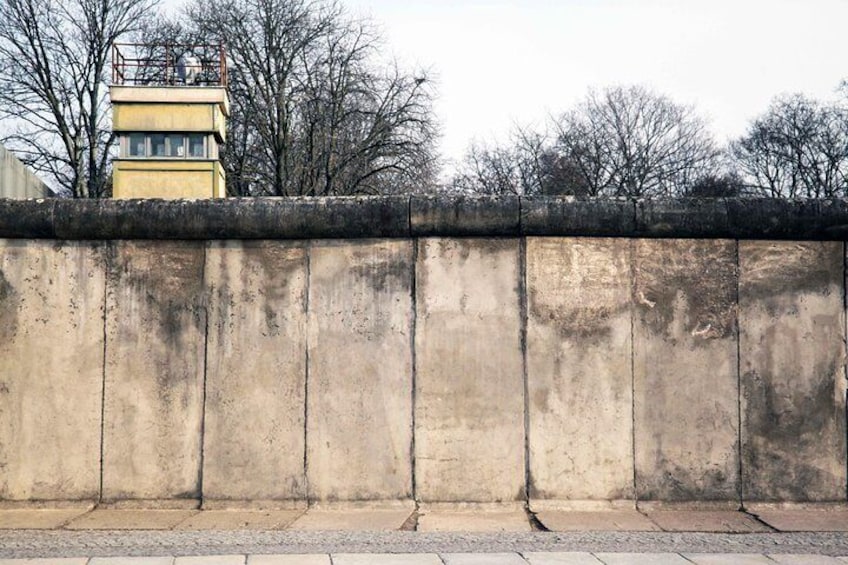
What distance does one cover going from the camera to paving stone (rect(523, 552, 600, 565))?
5578 millimetres

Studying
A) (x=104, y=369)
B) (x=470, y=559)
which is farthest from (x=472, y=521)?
(x=104, y=369)

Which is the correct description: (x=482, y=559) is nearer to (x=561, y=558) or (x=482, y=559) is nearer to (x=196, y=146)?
(x=561, y=558)

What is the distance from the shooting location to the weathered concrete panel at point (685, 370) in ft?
23.4

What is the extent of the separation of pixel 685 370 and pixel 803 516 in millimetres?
1407

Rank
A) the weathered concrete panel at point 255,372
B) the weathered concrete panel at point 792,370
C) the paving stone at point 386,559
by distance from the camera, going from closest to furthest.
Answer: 1. the paving stone at point 386,559
2. the weathered concrete panel at point 255,372
3. the weathered concrete panel at point 792,370

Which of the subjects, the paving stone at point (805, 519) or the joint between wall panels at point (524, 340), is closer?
the paving stone at point (805, 519)

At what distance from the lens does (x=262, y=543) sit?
6.03 metres

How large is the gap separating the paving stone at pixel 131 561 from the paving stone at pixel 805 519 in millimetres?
4299

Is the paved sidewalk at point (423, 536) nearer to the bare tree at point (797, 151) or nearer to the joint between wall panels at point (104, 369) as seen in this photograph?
the joint between wall panels at point (104, 369)

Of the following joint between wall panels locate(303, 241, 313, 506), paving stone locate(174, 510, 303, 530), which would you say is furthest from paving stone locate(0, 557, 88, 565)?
joint between wall panels locate(303, 241, 313, 506)

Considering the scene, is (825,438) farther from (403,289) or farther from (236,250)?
(236,250)

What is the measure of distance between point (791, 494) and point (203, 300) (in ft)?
16.3

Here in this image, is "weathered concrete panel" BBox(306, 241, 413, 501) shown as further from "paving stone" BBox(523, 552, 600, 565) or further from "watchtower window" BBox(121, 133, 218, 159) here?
"watchtower window" BBox(121, 133, 218, 159)

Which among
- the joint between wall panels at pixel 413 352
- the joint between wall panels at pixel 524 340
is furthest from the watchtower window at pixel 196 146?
the joint between wall panels at pixel 524 340
